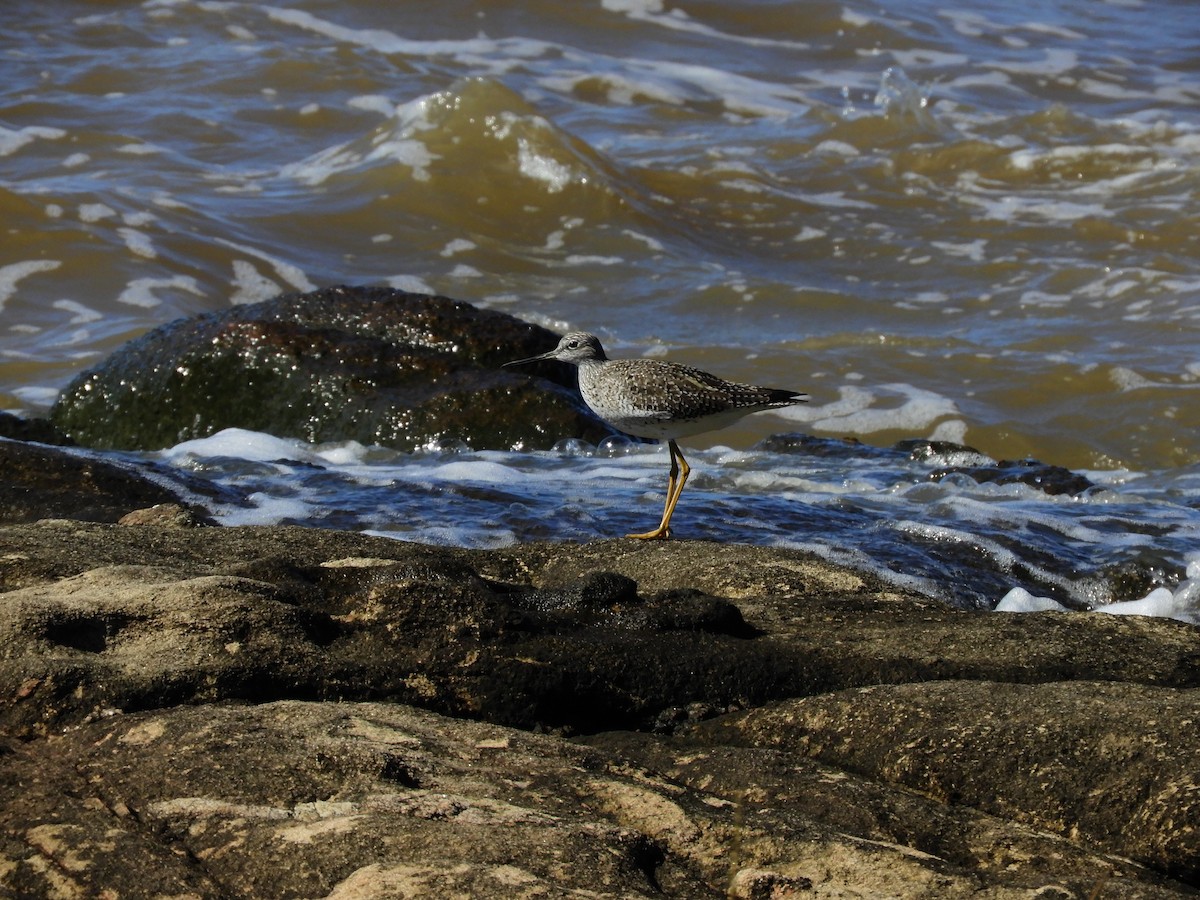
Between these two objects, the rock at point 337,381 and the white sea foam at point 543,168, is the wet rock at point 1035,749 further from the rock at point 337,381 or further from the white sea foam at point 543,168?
the white sea foam at point 543,168

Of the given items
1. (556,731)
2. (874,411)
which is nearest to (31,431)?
(874,411)

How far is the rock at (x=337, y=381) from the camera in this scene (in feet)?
24.1

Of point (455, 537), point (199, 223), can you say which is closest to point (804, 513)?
point (455, 537)

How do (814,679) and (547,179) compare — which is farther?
(547,179)

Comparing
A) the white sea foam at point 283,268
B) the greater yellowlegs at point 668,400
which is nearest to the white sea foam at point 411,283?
the white sea foam at point 283,268

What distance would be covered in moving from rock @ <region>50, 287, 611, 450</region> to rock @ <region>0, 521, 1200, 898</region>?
3.79 m

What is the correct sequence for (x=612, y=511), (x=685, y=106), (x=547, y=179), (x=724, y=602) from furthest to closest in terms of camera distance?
(x=685, y=106), (x=547, y=179), (x=612, y=511), (x=724, y=602)

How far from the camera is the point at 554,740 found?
2646 millimetres

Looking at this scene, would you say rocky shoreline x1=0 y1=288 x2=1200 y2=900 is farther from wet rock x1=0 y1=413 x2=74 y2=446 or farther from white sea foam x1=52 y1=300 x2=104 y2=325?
white sea foam x1=52 y1=300 x2=104 y2=325

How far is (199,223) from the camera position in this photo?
12.1 m

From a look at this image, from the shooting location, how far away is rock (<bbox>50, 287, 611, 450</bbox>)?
24.1ft

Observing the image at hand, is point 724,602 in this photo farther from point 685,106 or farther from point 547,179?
point 685,106

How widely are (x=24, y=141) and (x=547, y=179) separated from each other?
5.25 m

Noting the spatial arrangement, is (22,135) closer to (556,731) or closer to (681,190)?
(681,190)
